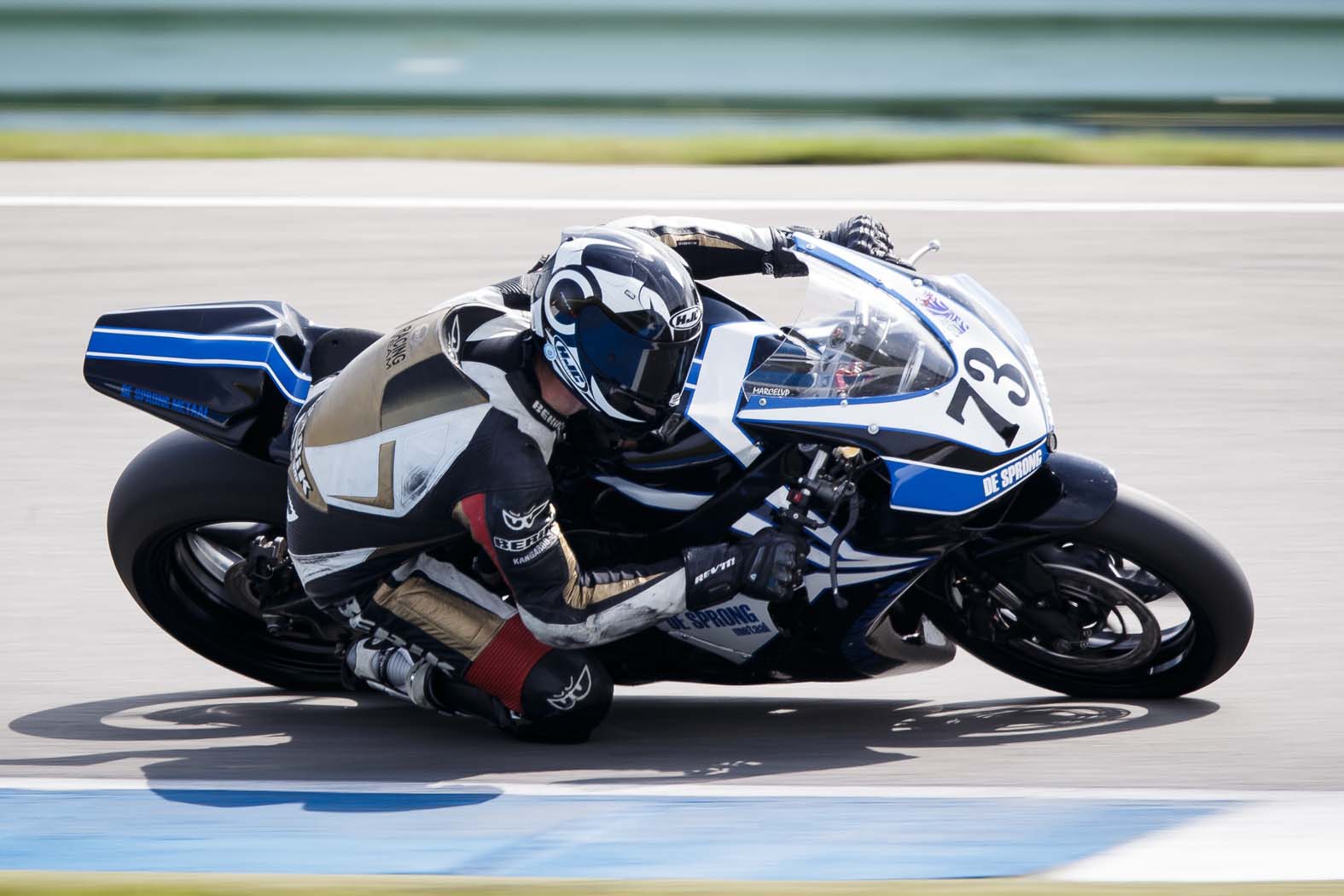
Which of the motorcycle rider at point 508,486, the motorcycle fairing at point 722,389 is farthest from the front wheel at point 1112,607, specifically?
the motorcycle fairing at point 722,389

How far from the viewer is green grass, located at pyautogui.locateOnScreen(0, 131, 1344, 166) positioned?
978 centimetres

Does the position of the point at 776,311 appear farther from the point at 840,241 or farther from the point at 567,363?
the point at 567,363

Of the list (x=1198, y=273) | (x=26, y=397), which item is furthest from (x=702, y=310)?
(x=1198, y=273)

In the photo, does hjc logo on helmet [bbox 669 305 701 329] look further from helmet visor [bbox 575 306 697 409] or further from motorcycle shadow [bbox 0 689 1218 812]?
motorcycle shadow [bbox 0 689 1218 812]

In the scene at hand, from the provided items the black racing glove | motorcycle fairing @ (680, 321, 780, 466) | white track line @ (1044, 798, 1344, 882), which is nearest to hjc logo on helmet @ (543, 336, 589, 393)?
motorcycle fairing @ (680, 321, 780, 466)

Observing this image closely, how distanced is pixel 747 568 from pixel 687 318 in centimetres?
56

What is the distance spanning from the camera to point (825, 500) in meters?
3.94

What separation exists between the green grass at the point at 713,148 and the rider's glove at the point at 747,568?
6.08 meters

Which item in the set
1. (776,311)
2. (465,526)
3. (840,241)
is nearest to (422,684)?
(465,526)

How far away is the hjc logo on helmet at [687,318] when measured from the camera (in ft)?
12.2

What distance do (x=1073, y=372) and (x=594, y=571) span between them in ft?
11.0

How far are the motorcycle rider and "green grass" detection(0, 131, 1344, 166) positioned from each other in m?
5.52

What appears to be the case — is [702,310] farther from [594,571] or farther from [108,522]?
[108,522]

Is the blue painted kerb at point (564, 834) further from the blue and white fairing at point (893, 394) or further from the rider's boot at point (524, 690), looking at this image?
the blue and white fairing at point (893, 394)
